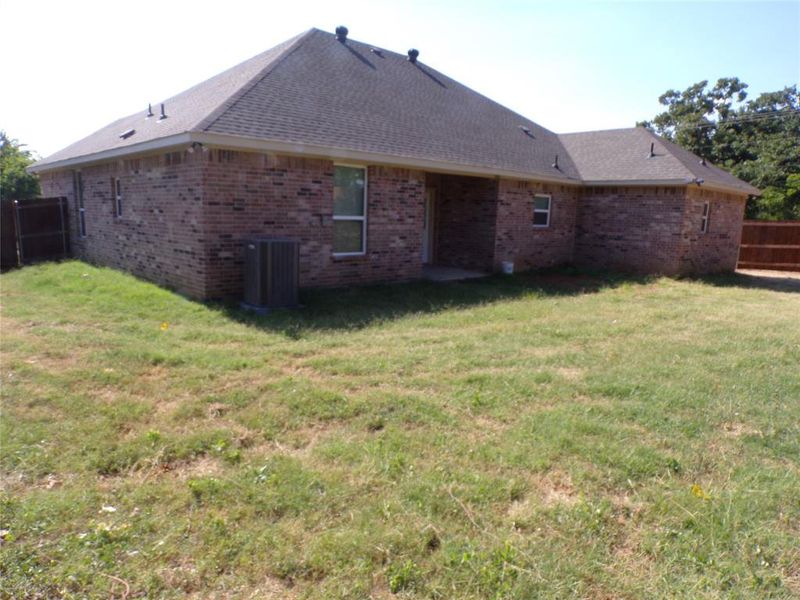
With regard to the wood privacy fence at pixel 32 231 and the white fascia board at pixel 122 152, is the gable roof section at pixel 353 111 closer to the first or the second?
the white fascia board at pixel 122 152

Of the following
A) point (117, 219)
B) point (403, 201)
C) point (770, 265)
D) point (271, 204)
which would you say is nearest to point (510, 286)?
point (403, 201)

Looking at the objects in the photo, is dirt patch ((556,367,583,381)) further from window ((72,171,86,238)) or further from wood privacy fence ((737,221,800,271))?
wood privacy fence ((737,221,800,271))

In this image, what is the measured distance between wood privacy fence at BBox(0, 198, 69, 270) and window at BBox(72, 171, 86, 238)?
2.85 feet

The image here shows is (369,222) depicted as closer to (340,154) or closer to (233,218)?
(340,154)

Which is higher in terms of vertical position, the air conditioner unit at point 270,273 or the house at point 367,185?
the house at point 367,185

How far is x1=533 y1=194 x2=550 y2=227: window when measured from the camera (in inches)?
593

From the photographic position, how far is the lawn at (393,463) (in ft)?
8.80

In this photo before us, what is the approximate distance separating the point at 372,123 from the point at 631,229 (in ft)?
27.6

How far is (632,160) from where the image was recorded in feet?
53.1

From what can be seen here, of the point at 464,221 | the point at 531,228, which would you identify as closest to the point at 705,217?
the point at 531,228

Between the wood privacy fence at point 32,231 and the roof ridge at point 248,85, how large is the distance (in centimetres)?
726

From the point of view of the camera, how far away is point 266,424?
171 inches

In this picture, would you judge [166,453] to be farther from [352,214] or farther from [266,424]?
[352,214]

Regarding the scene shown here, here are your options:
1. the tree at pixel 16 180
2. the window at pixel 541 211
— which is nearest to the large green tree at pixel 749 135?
the window at pixel 541 211
